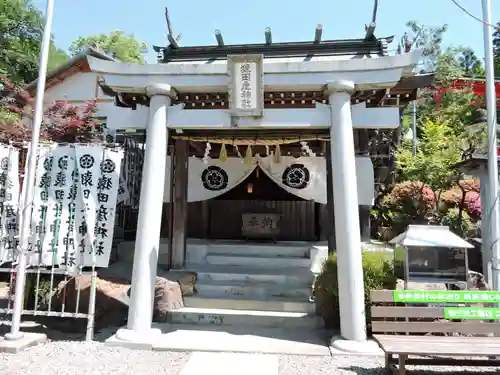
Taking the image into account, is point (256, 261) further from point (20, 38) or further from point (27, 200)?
point (20, 38)

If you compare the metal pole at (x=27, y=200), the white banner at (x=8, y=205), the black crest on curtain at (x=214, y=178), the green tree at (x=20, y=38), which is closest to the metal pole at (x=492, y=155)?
the black crest on curtain at (x=214, y=178)

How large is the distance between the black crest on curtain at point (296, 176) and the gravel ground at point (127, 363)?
4593 millimetres

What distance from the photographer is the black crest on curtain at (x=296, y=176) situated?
8859 millimetres

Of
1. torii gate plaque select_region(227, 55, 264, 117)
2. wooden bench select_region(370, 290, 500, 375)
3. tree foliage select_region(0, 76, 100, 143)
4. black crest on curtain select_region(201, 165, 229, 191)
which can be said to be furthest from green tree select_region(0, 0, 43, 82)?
wooden bench select_region(370, 290, 500, 375)

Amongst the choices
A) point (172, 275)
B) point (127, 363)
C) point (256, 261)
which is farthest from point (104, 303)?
point (256, 261)

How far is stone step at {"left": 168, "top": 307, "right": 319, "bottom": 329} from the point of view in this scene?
6.40m

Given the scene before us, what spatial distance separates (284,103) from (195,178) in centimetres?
348

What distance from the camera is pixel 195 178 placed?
934 centimetres

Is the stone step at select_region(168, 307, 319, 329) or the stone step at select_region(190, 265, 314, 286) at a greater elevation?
the stone step at select_region(190, 265, 314, 286)

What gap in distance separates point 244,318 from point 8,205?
180 inches

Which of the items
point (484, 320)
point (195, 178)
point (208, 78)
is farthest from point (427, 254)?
point (195, 178)

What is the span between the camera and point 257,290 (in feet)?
24.5

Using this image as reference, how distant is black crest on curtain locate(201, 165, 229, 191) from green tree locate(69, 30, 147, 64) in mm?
23318

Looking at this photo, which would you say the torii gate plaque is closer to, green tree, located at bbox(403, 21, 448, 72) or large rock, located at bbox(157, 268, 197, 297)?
large rock, located at bbox(157, 268, 197, 297)
